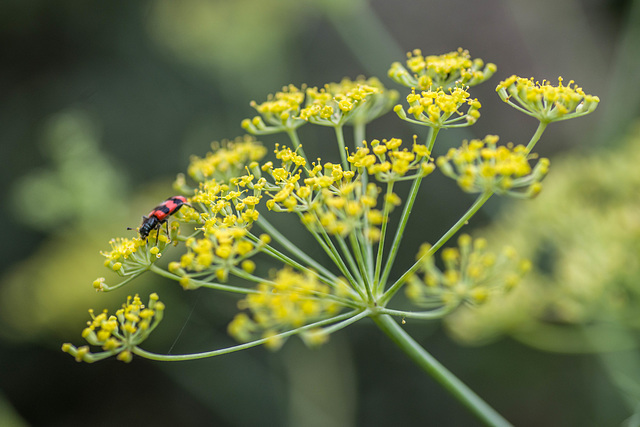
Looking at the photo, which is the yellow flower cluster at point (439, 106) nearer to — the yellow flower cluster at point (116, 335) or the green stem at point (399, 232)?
the green stem at point (399, 232)

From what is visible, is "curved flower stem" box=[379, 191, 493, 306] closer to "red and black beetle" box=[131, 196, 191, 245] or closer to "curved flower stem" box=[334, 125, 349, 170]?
"curved flower stem" box=[334, 125, 349, 170]

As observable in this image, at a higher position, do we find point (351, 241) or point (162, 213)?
point (162, 213)

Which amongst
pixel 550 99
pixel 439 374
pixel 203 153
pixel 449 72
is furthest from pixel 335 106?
pixel 203 153

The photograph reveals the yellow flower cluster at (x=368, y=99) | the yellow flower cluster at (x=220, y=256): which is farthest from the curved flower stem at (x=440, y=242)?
the yellow flower cluster at (x=368, y=99)

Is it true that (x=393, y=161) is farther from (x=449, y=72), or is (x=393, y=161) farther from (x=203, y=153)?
(x=203, y=153)

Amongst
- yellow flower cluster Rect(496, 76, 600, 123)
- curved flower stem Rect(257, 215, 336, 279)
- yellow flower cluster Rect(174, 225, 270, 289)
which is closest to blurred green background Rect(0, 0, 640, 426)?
yellow flower cluster Rect(496, 76, 600, 123)
